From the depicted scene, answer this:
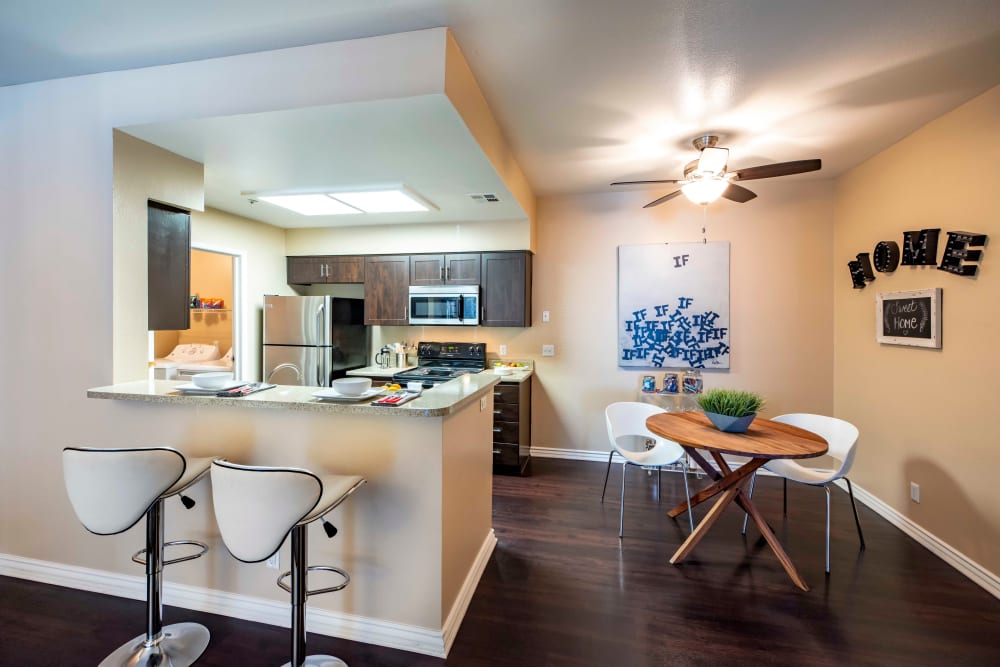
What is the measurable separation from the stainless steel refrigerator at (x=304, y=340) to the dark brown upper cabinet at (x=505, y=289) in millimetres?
1427

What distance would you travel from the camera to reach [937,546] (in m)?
2.61

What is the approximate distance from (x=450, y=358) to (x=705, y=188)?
9.09 ft

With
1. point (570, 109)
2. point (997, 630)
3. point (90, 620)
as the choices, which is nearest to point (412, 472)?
point (90, 620)

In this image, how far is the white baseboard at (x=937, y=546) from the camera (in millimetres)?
2270

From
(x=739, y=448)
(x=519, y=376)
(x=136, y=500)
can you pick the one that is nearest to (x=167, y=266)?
(x=136, y=500)

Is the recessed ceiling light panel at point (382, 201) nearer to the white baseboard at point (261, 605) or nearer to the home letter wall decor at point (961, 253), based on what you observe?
the white baseboard at point (261, 605)

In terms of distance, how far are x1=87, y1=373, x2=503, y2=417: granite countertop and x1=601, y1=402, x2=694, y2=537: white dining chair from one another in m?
1.25

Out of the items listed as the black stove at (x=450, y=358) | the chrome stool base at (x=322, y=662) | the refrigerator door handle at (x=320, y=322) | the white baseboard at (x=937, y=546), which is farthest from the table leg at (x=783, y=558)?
the refrigerator door handle at (x=320, y=322)

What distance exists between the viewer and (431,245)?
438cm

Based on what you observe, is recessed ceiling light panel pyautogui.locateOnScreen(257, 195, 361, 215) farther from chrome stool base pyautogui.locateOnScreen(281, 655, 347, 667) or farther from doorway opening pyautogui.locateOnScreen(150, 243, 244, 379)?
chrome stool base pyautogui.locateOnScreen(281, 655, 347, 667)

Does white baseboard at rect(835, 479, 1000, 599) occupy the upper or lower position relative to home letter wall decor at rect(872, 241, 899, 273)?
lower

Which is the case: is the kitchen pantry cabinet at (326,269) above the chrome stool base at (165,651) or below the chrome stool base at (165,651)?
above

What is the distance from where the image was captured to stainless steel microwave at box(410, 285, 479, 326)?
4234 mm

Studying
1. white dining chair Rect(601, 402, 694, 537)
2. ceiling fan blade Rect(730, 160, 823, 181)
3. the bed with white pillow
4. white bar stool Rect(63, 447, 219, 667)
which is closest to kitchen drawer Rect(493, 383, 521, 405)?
white dining chair Rect(601, 402, 694, 537)
